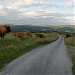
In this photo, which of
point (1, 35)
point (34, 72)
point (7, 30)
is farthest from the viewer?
point (7, 30)

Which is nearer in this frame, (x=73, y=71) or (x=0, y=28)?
(x=73, y=71)

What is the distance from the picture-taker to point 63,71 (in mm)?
14578

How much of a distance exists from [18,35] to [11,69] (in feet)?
117

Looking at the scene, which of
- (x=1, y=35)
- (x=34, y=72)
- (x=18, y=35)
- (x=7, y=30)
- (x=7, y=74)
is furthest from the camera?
(x=18, y=35)

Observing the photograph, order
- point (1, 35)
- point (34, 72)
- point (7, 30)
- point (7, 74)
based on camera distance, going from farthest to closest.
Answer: point (7, 30) < point (1, 35) < point (34, 72) < point (7, 74)

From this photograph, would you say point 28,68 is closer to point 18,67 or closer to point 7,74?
point 18,67

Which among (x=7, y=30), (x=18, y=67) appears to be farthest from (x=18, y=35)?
(x=18, y=67)

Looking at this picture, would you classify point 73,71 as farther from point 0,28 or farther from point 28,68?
point 0,28

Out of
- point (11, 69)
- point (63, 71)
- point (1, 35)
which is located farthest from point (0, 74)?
point (1, 35)

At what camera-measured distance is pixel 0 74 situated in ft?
42.6

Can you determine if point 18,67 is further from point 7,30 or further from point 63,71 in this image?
point 7,30

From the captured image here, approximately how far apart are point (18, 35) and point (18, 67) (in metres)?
34.8

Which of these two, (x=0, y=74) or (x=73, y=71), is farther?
(x=73, y=71)

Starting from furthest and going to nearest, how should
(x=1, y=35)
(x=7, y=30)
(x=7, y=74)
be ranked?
(x=7, y=30) < (x=1, y=35) < (x=7, y=74)
